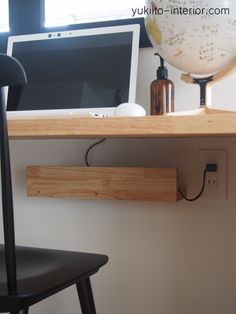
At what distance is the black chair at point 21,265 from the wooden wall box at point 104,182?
0.96ft

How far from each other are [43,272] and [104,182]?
446mm

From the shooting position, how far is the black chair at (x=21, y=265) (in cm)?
66

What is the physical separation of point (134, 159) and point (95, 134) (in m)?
0.53

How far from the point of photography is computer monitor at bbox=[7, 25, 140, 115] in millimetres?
1195

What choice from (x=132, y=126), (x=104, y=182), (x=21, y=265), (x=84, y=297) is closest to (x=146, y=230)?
(x=104, y=182)

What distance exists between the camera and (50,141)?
138 cm

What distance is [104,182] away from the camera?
1.23 meters

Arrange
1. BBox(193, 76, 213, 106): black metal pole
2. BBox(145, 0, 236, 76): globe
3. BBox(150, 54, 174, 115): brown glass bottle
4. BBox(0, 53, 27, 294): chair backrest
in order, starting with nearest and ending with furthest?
1. BBox(0, 53, 27, 294): chair backrest
2. BBox(145, 0, 236, 76): globe
3. BBox(193, 76, 213, 106): black metal pole
4. BBox(150, 54, 174, 115): brown glass bottle

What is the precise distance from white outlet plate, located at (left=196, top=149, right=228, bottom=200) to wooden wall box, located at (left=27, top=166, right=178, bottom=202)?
11 centimetres

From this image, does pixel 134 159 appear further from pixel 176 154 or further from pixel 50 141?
pixel 50 141

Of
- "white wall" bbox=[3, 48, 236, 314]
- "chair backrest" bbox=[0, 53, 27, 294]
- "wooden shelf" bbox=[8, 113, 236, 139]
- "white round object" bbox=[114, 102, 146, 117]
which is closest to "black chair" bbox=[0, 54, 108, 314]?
"chair backrest" bbox=[0, 53, 27, 294]

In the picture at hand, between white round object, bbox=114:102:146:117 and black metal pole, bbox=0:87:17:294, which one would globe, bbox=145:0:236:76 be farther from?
black metal pole, bbox=0:87:17:294

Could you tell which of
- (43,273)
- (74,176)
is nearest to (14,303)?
(43,273)

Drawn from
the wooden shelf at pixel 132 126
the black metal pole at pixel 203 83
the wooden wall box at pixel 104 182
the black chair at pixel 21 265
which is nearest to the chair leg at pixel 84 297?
the black chair at pixel 21 265
